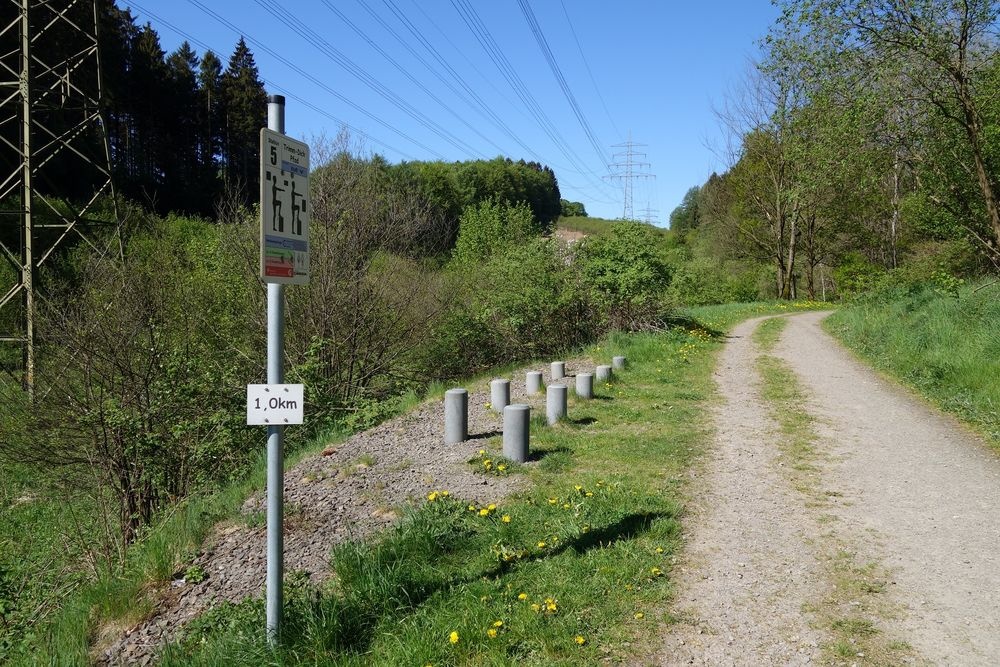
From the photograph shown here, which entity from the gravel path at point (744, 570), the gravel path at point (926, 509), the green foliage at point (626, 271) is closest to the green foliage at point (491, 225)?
the green foliage at point (626, 271)

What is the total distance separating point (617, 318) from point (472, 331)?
3.79 metres

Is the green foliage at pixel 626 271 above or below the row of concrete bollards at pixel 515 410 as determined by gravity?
above

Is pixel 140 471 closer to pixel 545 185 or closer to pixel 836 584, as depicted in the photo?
pixel 836 584

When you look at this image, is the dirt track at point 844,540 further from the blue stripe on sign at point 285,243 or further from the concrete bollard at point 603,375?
the blue stripe on sign at point 285,243

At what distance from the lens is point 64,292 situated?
10.0 meters

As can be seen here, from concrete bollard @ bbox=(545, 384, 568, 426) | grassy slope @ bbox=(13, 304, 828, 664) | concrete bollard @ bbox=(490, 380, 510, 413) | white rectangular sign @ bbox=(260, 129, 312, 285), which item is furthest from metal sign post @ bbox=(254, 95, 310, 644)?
concrete bollard @ bbox=(490, 380, 510, 413)

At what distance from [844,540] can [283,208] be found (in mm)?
4489

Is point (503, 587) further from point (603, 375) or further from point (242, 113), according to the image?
point (242, 113)

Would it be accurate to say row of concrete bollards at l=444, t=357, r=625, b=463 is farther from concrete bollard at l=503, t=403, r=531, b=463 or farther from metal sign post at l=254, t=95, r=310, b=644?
metal sign post at l=254, t=95, r=310, b=644

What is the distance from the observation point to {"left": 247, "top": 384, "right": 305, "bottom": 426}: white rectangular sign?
11.3ft

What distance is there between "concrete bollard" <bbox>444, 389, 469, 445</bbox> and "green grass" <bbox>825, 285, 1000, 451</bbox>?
591cm

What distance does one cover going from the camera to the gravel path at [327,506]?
4.94 metres

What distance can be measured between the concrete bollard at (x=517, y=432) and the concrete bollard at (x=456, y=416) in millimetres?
1077

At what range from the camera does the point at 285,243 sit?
11.1 feet
